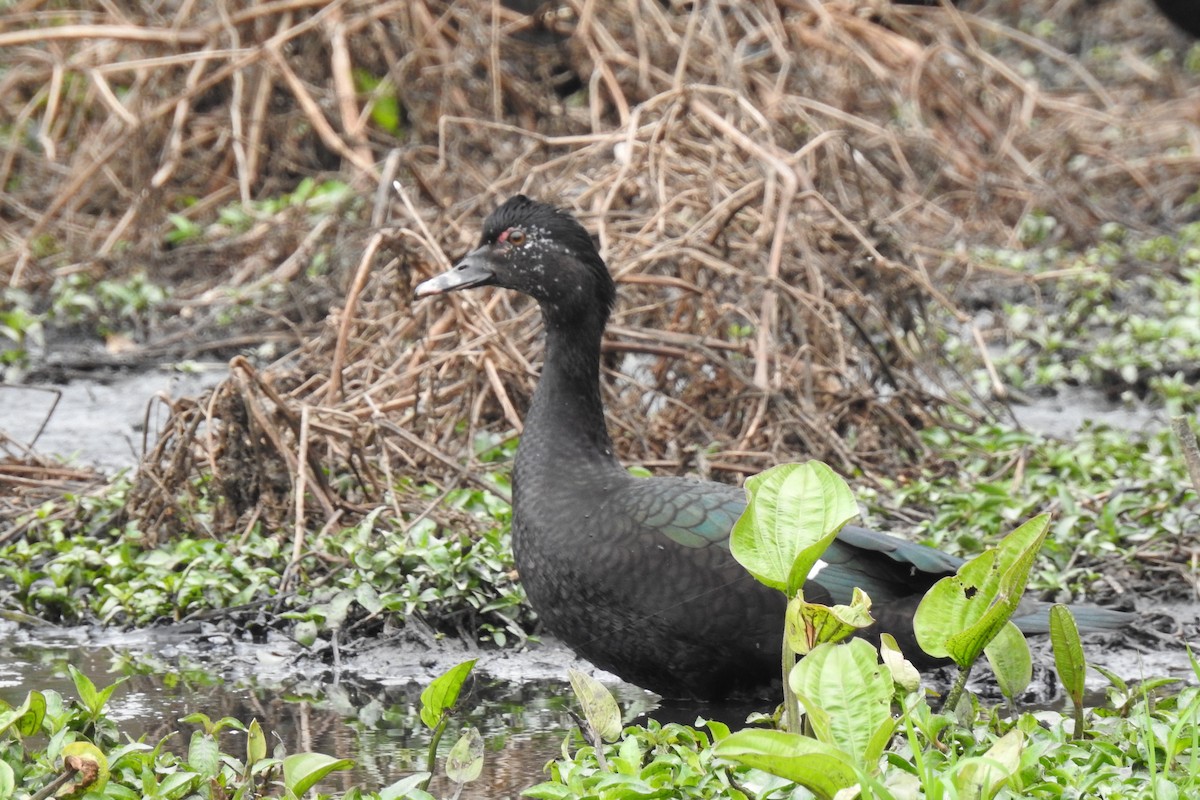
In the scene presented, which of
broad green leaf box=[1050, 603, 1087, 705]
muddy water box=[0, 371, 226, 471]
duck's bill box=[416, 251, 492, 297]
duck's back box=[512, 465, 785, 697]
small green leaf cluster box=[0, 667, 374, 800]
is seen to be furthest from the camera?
muddy water box=[0, 371, 226, 471]

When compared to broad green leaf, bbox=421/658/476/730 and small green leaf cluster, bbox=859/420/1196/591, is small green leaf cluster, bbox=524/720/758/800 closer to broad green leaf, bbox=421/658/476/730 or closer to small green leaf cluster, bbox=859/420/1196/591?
broad green leaf, bbox=421/658/476/730

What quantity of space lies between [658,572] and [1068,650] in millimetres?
1081

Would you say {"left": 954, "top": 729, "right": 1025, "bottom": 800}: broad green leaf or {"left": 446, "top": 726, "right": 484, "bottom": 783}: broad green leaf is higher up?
{"left": 954, "top": 729, "right": 1025, "bottom": 800}: broad green leaf

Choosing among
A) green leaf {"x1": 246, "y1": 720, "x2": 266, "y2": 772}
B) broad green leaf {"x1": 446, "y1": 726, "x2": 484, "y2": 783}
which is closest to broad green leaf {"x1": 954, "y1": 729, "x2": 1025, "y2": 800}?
broad green leaf {"x1": 446, "y1": 726, "x2": 484, "y2": 783}

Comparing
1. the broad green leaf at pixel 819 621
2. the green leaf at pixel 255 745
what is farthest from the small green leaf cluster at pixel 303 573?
the broad green leaf at pixel 819 621

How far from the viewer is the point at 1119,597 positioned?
5145 mm

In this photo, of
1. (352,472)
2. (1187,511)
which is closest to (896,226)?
(1187,511)

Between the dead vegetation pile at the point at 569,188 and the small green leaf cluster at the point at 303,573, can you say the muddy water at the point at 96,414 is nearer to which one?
the dead vegetation pile at the point at 569,188

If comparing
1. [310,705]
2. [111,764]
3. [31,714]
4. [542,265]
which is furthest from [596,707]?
[542,265]

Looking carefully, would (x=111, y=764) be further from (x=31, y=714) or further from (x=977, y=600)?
(x=977, y=600)

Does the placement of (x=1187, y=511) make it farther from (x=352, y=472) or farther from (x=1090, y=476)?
(x=352, y=472)

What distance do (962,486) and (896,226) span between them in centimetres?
245

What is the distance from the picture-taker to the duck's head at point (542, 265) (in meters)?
4.79

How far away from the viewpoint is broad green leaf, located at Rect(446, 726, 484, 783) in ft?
10.2
